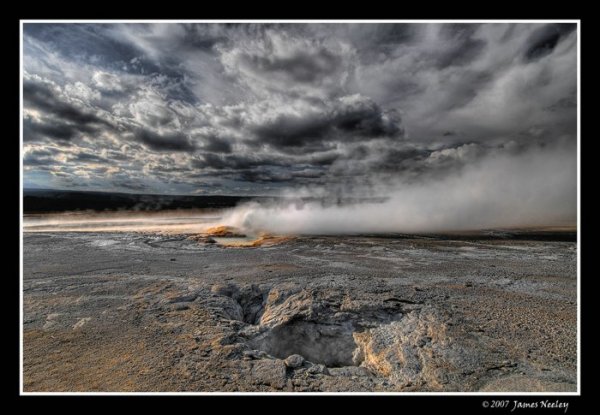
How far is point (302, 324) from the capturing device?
201 inches

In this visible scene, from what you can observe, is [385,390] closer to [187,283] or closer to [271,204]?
[187,283]

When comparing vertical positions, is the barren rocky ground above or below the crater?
above

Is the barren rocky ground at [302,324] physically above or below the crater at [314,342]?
above

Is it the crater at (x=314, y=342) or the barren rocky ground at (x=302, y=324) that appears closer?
the barren rocky ground at (x=302, y=324)

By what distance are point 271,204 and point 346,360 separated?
18.8 m

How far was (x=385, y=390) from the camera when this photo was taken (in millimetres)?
3424

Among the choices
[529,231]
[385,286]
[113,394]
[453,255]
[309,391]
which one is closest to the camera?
[113,394]

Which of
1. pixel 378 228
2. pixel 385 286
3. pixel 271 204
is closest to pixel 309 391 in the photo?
pixel 385 286

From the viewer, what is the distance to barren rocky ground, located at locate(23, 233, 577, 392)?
3.47 metres

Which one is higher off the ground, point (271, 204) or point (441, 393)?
point (271, 204)

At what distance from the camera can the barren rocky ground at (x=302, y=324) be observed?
347cm

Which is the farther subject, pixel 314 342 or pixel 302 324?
pixel 302 324

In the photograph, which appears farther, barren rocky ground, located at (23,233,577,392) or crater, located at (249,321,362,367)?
crater, located at (249,321,362,367)

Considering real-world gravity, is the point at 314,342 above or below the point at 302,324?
below
